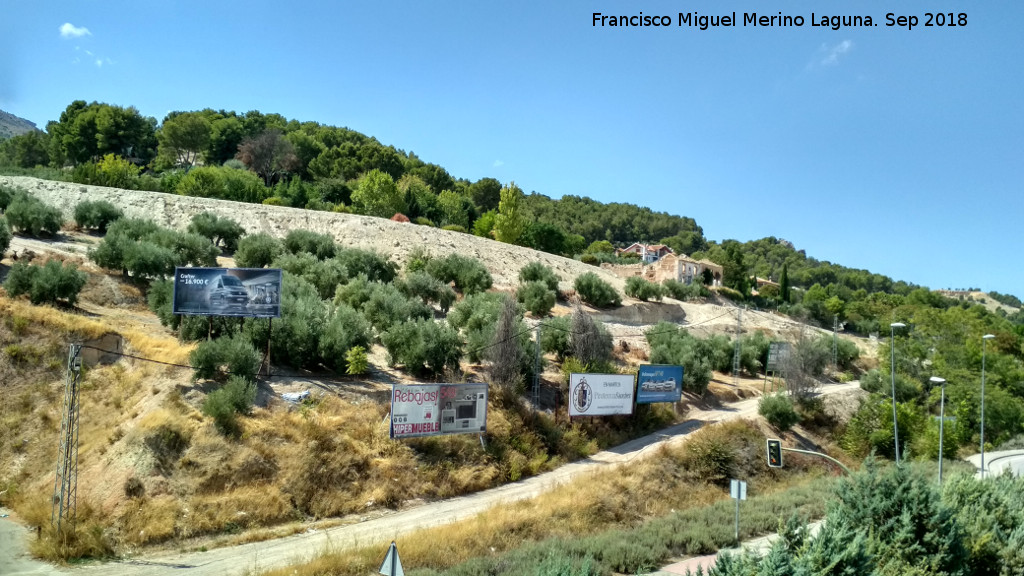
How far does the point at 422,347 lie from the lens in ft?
92.8

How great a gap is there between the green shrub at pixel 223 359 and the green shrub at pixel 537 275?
30.0 meters

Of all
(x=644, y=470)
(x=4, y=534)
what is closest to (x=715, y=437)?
(x=644, y=470)

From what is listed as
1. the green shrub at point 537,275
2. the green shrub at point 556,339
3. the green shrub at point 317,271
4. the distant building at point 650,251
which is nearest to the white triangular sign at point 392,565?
the green shrub at point 556,339

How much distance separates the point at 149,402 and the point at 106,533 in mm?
5467

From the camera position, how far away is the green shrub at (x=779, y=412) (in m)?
34.5

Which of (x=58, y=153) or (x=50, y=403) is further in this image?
(x=58, y=153)

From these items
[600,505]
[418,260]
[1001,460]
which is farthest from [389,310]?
[1001,460]

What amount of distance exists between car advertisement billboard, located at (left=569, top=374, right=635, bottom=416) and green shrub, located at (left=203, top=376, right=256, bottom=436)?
44.9 ft

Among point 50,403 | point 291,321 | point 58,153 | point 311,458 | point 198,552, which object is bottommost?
point 198,552

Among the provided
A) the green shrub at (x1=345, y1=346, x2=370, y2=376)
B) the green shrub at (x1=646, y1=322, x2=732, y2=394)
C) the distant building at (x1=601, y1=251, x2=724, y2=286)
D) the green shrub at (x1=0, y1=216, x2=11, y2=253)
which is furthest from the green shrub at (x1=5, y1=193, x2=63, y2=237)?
the distant building at (x1=601, y1=251, x2=724, y2=286)

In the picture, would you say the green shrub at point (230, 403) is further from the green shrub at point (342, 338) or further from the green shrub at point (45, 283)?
the green shrub at point (45, 283)

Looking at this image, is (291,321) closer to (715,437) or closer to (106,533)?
(106,533)

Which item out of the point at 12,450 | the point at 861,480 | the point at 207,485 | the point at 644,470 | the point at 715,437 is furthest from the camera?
the point at 715,437

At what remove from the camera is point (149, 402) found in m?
21.3
